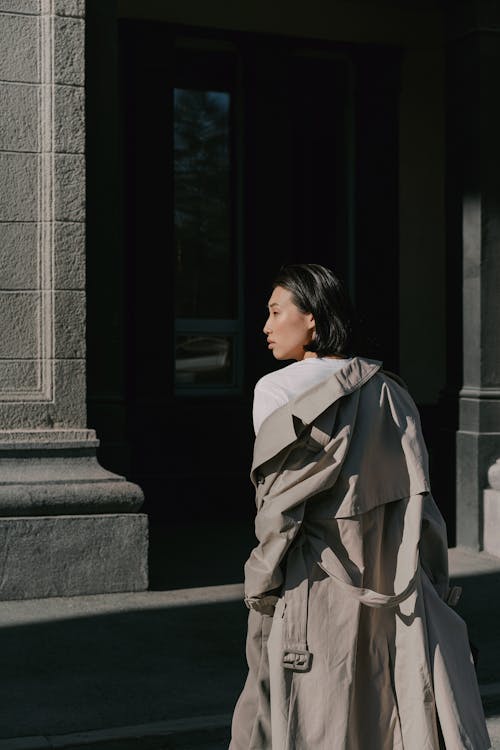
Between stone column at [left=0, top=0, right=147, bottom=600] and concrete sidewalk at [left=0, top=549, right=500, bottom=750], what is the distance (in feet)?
1.90

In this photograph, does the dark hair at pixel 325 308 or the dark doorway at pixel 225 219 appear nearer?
the dark hair at pixel 325 308

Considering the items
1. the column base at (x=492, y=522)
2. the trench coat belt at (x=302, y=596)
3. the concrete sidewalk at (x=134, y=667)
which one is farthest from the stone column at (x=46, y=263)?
the trench coat belt at (x=302, y=596)

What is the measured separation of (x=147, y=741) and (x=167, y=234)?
6.76 m

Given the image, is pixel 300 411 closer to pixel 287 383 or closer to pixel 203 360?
pixel 287 383

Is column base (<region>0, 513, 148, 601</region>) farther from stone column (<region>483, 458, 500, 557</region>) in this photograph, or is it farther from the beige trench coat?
the beige trench coat

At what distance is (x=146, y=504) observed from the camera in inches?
423

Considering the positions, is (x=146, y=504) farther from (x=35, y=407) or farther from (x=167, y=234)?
(x=35, y=407)

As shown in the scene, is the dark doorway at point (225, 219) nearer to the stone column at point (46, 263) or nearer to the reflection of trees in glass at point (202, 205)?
the reflection of trees in glass at point (202, 205)

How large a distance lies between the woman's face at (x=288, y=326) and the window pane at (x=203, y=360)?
26.3ft

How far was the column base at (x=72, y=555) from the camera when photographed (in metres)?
7.34

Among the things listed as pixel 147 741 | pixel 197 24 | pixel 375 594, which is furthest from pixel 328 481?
pixel 197 24

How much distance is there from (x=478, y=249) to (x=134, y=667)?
494 cm

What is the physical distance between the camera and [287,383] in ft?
10.4

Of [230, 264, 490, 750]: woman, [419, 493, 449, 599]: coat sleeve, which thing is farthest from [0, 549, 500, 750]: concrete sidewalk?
[419, 493, 449, 599]: coat sleeve
